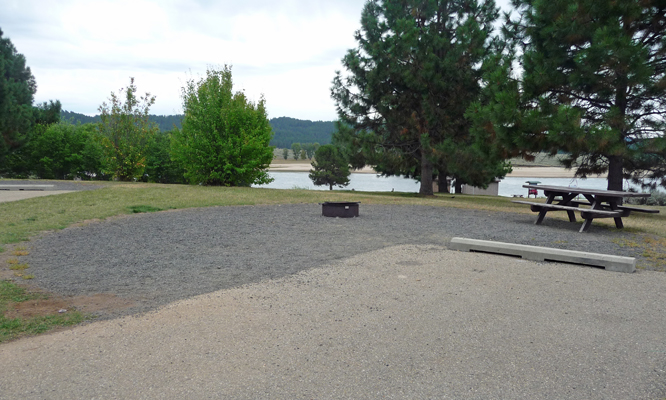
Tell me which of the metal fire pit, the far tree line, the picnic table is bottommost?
the metal fire pit

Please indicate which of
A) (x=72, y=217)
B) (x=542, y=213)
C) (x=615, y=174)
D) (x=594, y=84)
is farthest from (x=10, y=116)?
(x=615, y=174)

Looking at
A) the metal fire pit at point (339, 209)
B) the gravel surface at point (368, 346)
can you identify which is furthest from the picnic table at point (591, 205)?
the gravel surface at point (368, 346)

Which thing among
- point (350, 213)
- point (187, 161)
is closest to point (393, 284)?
point (350, 213)

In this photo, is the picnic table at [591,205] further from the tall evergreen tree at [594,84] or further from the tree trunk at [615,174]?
the tree trunk at [615,174]

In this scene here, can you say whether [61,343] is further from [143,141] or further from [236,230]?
[143,141]

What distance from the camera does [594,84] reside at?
461 inches

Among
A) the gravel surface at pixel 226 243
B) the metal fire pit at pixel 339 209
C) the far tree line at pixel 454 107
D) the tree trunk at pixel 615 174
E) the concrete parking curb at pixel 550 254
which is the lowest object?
the gravel surface at pixel 226 243

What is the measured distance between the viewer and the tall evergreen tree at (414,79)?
1647 cm

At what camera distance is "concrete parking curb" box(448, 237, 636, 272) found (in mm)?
5340

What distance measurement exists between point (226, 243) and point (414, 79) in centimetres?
1200

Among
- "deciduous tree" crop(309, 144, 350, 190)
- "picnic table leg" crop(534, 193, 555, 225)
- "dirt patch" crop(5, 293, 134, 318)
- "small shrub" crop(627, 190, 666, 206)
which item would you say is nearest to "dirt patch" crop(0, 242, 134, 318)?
"dirt patch" crop(5, 293, 134, 318)

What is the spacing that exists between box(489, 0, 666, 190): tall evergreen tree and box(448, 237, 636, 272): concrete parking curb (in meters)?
6.40

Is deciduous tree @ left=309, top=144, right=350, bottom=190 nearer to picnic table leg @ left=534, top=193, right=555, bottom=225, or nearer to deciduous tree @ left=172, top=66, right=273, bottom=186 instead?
deciduous tree @ left=172, top=66, right=273, bottom=186

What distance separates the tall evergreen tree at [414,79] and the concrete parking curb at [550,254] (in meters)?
10.4
